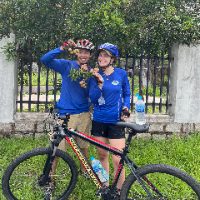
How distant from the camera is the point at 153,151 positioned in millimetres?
4727

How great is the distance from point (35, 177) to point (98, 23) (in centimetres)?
296

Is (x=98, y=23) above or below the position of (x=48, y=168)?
above

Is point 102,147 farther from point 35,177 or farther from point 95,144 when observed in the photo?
point 35,177

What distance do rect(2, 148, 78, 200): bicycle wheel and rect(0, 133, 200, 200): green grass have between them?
55cm

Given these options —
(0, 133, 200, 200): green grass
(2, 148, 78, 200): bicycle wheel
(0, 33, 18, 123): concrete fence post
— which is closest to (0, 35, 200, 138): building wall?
(0, 33, 18, 123): concrete fence post

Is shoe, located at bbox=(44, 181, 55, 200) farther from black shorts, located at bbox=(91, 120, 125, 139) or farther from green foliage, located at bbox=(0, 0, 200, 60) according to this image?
green foliage, located at bbox=(0, 0, 200, 60)

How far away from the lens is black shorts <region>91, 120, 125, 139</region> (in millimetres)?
3092

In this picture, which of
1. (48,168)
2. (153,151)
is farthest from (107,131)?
(153,151)

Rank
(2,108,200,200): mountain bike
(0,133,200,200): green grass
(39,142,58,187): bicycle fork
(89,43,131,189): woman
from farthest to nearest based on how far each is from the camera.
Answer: (0,133,200,200): green grass, (89,43,131,189): woman, (39,142,58,187): bicycle fork, (2,108,200,200): mountain bike

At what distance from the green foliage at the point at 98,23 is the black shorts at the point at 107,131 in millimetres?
2005

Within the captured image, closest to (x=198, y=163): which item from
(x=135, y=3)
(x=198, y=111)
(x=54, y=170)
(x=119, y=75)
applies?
(x=198, y=111)

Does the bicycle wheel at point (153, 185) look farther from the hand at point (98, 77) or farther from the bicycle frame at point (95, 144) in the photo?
the hand at point (98, 77)

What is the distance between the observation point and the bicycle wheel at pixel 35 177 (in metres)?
2.77

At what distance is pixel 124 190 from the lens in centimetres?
265
